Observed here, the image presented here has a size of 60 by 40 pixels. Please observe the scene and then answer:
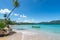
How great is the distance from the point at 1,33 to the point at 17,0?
13748 millimetres

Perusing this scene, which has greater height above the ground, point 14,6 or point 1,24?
point 14,6

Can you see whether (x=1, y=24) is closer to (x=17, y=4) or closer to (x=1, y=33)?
(x=1, y=33)

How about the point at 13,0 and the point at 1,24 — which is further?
the point at 13,0

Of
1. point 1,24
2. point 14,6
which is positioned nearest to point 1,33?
point 1,24

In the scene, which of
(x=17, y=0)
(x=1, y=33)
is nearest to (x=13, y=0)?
(x=17, y=0)

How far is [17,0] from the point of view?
26.0 meters

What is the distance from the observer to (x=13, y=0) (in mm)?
25766

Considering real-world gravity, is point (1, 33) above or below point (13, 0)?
below

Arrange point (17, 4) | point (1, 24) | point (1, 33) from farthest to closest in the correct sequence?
point (17, 4), point (1, 24), point (1, 33)

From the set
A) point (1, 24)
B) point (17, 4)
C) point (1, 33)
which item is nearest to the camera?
point (1, 33)

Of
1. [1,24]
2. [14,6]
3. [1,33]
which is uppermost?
[14,6]

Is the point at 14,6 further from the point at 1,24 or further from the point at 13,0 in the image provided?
the point at 1,24

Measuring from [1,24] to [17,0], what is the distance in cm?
1038

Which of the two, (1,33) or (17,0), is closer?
(1,33)
